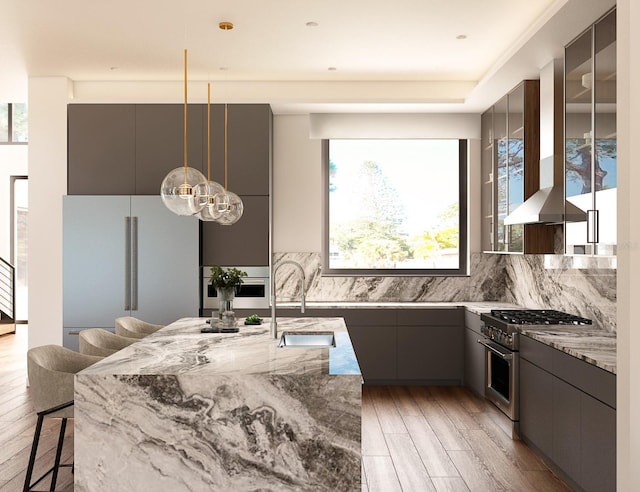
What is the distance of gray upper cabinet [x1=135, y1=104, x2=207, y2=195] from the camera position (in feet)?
18.9

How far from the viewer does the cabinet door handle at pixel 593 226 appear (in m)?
3.54

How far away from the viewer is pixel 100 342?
161 inches

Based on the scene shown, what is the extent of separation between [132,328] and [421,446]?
7.40ft

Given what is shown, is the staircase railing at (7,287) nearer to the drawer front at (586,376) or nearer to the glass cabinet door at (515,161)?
the glass cabinet door at (515,161)

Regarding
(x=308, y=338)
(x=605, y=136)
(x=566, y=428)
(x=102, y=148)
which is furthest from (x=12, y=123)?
(x=566, y=428)

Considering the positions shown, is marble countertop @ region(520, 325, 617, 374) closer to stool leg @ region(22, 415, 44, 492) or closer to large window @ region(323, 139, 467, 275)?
large window @ region(323, 139, 467, 275)

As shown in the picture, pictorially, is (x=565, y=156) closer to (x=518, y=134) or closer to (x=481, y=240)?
(x=518, y=134)

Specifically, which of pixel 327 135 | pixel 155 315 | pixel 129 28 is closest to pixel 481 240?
pixel 327 135

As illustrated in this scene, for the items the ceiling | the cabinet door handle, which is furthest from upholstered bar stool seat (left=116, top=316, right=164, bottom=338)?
the cabinet door handle

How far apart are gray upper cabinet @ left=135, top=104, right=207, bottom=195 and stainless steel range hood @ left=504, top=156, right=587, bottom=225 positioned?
2923mm

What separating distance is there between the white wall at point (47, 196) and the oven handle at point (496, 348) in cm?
390

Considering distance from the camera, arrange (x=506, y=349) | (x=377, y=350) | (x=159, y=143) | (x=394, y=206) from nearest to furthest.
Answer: (x=506, y=349) → (x=159, y=143) → (x=377, y=350) → (x=394, y=206)

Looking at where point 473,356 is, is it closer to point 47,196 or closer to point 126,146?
point 126,146

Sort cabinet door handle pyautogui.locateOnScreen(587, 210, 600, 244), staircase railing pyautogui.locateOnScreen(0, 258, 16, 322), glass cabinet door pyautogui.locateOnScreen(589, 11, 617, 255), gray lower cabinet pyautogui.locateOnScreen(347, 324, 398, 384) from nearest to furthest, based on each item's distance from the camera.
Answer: glass cabinet door pyautogui.locateOnScreen(589, 11, 617, 255), cabinet door handle pyautogui.locateOnScreen(587, 210, 600, 244), gray lower cabinet pyautogui.locateOnScreen(347, 324, 398, 384), staircase railing pyautogui.locateOnScreen(0, 258, 16, 322)
